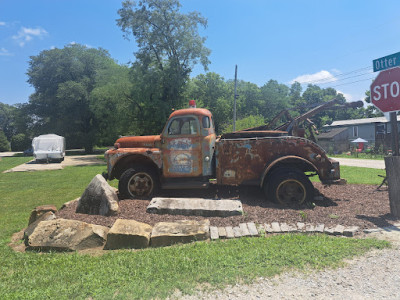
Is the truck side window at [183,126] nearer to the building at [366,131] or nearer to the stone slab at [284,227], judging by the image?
the stone slab at [284,227]

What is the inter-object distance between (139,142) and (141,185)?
43.6 inches

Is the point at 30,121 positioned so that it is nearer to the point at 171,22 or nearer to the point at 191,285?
the point at 171,22

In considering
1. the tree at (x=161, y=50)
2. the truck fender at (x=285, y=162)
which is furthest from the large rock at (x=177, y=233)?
the tree at (x=161, y=50)

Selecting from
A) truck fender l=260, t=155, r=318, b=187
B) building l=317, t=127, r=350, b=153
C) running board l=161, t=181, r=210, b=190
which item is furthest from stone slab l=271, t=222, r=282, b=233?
building l=317, t=127, r=350, b=153

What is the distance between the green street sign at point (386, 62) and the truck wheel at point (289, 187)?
2.57 metres

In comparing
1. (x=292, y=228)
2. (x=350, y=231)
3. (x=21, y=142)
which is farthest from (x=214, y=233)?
(x=21, y=142)

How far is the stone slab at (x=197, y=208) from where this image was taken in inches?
202

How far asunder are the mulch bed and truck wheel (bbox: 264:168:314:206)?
0.72 feet

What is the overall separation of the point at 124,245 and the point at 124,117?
883 inches

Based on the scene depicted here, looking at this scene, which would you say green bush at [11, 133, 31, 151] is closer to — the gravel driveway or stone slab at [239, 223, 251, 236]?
stone slab at [239, 223, 251, 236]

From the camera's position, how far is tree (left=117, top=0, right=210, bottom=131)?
23.6 meters

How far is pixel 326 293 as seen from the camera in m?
2.68

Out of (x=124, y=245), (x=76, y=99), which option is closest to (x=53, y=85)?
(x=76, y=99)

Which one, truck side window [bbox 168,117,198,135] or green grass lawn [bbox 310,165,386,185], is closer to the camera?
truck side window [bbox 168,117,198,135]
